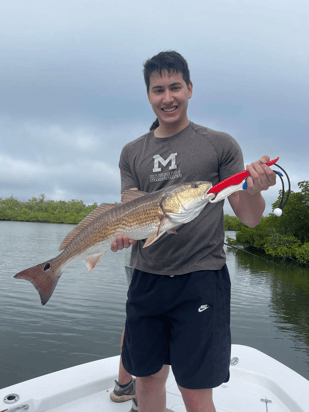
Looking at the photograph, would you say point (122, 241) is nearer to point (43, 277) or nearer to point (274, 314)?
point (43, 277)

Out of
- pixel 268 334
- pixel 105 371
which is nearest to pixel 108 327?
pixel 268 334

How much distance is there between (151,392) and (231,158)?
1.98m

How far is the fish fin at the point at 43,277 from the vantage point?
261 cm

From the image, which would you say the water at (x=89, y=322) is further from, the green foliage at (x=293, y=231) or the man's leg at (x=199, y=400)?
the green foliage at (x=293, y=231)

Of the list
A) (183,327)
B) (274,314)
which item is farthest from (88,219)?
(274,314)

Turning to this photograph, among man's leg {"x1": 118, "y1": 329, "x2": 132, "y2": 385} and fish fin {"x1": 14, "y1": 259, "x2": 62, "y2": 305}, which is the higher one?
fish fin {"x1": 14, "y1": 259, "x2": 62, "y2": 305}

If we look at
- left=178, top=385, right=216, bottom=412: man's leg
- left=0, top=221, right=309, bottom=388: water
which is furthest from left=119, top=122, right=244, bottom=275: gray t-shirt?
left=0, top=221, right=309, bottom=388: water

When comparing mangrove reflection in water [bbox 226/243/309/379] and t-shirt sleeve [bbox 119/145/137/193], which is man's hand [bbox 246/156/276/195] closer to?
t-shirt sleeve [bbox 119/145/137/193]

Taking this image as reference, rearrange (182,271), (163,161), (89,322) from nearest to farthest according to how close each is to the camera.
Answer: (182,271) → (163,161) → (89,322)

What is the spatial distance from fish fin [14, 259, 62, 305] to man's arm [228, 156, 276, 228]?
161 centimetres

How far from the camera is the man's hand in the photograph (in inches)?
74.9

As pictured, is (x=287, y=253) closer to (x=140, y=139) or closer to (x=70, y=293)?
(x=70, y=293)

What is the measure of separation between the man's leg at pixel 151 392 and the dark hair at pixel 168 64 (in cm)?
244

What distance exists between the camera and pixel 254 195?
2234mm
